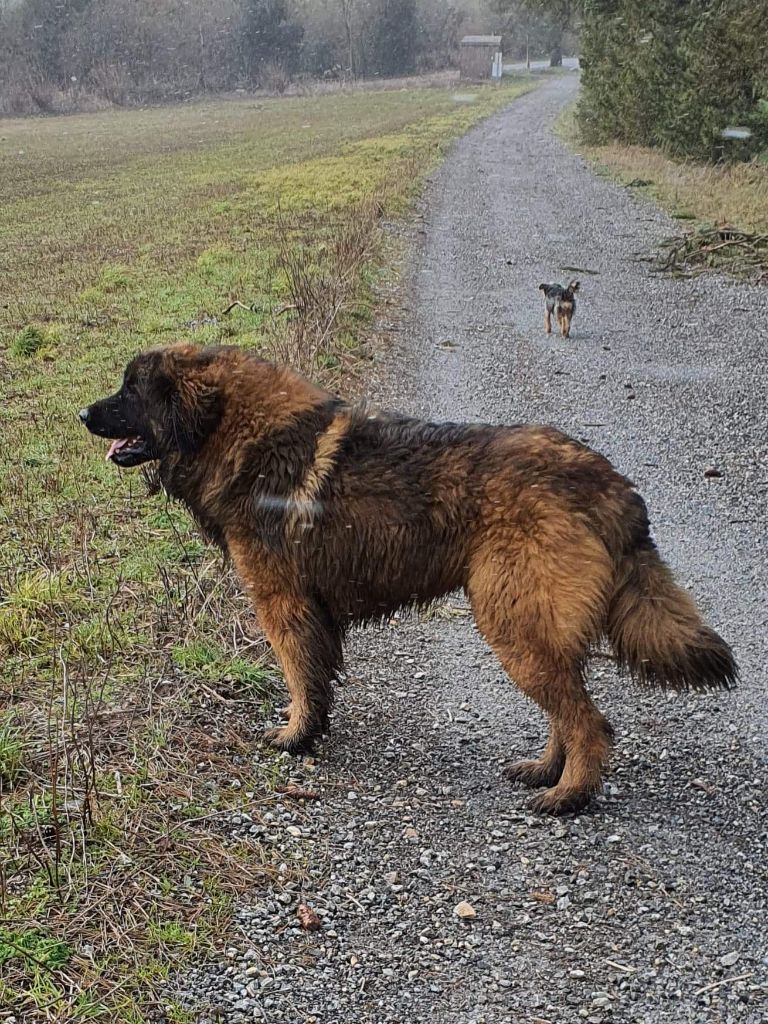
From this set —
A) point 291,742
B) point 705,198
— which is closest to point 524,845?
point 291,742

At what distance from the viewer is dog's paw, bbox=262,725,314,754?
172 inches

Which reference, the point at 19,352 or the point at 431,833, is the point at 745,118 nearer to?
the point at 19,352

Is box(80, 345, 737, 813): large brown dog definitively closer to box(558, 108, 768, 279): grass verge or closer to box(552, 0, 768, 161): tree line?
box(558, 108, 768, 279): grass verge

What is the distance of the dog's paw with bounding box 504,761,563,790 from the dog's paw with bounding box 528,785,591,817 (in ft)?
0.56

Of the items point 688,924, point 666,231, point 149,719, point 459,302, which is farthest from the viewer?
point 666,231

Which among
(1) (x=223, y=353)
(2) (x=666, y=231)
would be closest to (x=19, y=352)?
(1) (x=223, y=353)

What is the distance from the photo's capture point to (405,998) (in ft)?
10.1

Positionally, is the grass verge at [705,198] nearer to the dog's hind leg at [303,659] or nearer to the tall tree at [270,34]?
the dog's hind leg at [303,659]

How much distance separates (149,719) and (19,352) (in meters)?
8.59

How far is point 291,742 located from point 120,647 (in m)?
1.15

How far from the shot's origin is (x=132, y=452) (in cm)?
452

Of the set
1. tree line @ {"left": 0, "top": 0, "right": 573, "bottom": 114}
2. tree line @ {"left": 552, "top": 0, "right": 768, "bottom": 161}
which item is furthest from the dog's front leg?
tree line @ {"left": 0, "top": 0, "right": 573, "bottom": 114}

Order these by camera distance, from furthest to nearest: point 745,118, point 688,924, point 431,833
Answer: point 745,118, point 431,833, point 688,924

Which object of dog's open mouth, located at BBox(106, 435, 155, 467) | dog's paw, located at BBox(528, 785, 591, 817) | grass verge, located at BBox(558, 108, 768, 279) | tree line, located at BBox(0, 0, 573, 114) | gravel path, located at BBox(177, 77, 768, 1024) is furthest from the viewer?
tree line, located at BBox(0, 0, 573, 114)
